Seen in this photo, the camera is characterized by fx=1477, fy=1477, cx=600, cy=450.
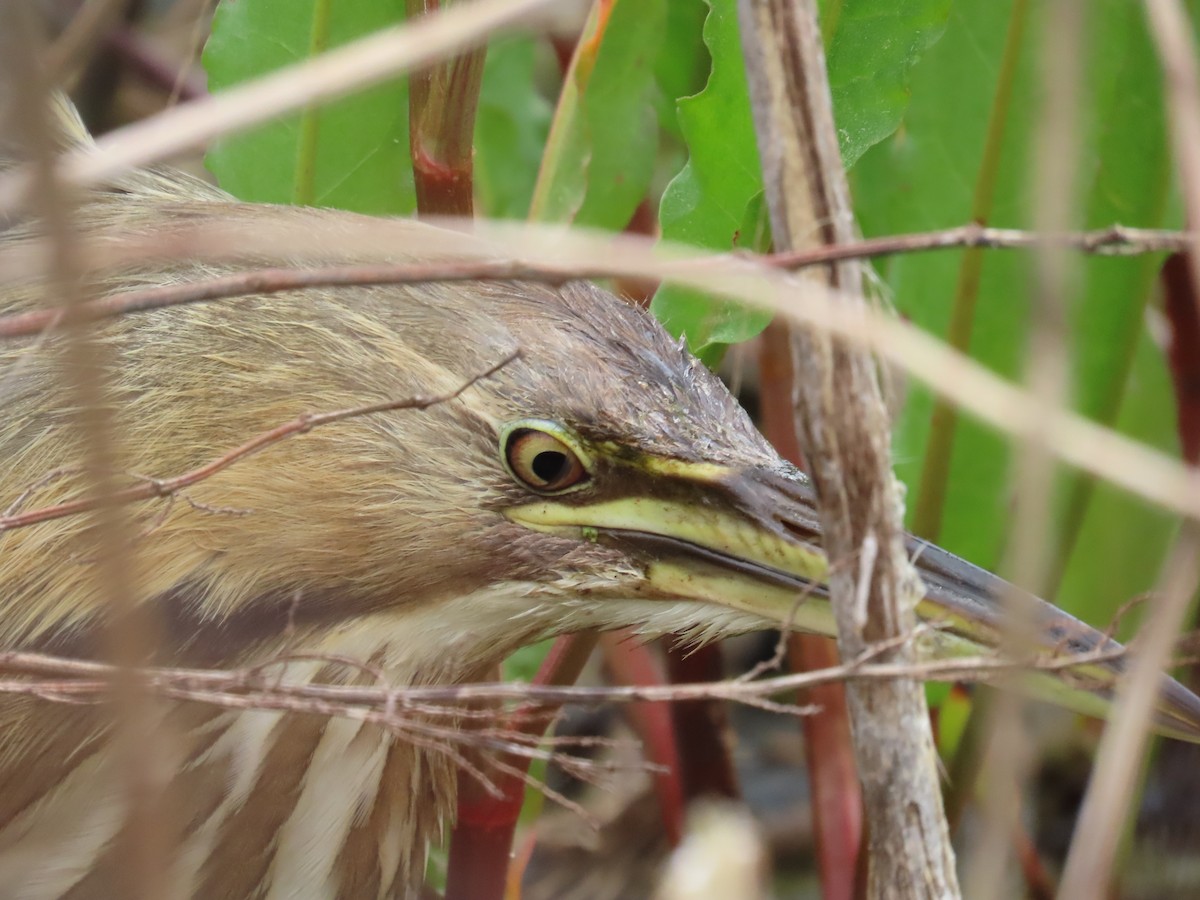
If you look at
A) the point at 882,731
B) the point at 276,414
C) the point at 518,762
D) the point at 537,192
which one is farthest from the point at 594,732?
the point at 882,731

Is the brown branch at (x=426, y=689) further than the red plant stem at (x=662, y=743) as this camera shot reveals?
No

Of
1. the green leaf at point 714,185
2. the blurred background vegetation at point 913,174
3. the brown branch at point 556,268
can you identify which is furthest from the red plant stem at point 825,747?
the brown branch at point 556,268

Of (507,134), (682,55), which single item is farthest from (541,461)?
(507,134)

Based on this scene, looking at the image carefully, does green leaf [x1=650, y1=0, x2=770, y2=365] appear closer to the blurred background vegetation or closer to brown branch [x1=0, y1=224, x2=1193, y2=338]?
the blurred background vegetation

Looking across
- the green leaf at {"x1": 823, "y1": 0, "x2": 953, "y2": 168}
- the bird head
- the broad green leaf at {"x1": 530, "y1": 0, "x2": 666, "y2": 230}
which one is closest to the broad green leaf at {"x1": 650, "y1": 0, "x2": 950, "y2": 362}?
the green leaf at {"x1": 823, "y1": 0, "x2": 953, "y2": 168}

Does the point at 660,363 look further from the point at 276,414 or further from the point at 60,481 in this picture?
the point at 60,481

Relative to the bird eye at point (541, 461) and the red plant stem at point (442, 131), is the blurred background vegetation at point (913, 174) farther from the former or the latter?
the bird eye at point (541, 461)
